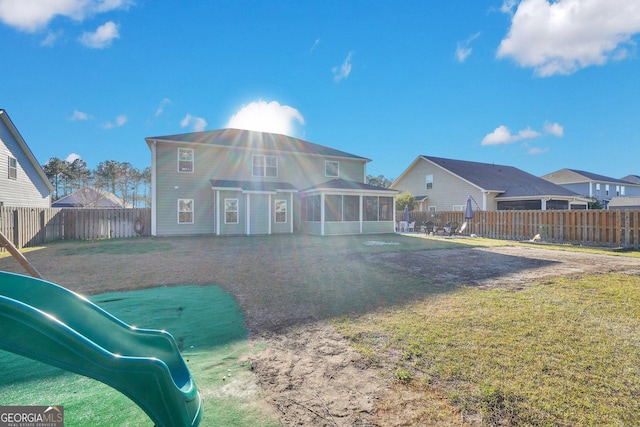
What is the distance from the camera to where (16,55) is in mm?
16250

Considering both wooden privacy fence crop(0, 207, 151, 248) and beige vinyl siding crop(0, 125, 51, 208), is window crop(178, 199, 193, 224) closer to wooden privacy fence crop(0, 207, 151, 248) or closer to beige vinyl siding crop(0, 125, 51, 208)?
wooden privacy fence crop(0, 207, 151, 248)

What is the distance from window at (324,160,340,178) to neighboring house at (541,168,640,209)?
31552mm

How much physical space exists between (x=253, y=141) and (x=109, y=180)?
3969cm

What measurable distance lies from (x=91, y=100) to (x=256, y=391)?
3024 cm

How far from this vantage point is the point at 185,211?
17.7 meters

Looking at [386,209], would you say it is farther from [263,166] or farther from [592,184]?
[592,184]

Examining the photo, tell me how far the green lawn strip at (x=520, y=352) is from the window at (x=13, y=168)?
854 inches

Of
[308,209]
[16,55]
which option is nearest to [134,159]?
[16,55]

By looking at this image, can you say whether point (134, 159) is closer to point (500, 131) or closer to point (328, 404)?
point (328, 404)

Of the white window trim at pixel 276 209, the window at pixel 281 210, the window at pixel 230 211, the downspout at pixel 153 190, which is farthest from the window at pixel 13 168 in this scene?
the window at pixel 281 210

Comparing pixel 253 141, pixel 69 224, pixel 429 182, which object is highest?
pixel 253 141

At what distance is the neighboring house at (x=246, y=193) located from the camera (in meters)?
17.2

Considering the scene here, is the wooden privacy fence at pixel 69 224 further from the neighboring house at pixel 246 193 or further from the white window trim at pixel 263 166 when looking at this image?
the white window trim at pixel 263 166

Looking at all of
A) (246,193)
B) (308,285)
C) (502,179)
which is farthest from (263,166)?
(502,179)
